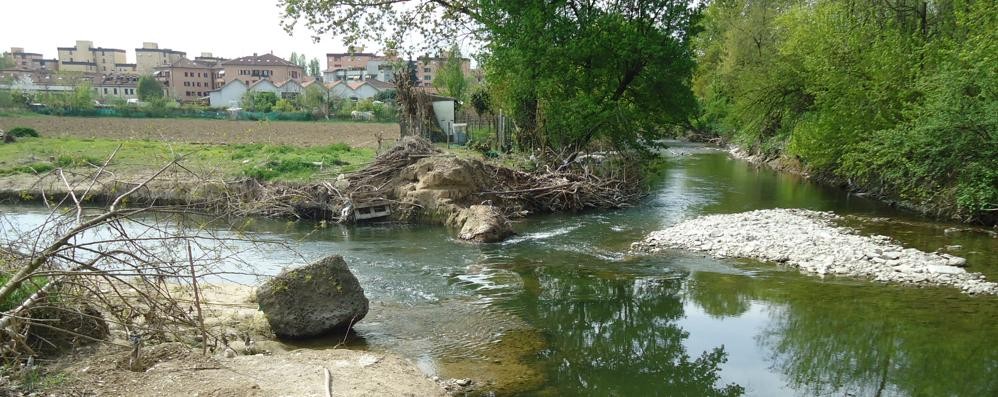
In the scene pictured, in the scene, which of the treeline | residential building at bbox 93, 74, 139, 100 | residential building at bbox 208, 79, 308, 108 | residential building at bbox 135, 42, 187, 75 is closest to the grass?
the treeline

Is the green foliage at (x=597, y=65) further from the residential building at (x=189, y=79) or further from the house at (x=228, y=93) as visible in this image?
the residential building at (x=189, y=79)

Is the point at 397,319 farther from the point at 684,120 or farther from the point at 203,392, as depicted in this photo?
the point at 684,120

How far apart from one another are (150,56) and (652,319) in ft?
574

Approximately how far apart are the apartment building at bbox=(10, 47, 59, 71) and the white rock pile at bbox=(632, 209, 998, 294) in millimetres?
167095

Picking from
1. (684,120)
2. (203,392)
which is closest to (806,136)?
(684,120)

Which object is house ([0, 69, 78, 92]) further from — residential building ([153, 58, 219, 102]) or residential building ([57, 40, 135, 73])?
residential building ([57, 40, 135, 73])

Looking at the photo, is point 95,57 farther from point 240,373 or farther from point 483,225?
point 240,373

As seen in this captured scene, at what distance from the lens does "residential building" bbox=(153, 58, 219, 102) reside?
374 ft

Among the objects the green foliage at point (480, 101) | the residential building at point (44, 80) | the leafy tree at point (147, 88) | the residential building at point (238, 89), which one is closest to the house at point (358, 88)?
the residential building at point (238, 89)

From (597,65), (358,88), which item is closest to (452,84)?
(597,65)

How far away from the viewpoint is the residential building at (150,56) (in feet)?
518

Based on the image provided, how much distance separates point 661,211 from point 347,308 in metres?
13.9

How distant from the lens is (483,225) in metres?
16.9

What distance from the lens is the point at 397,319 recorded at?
35.7 ft
